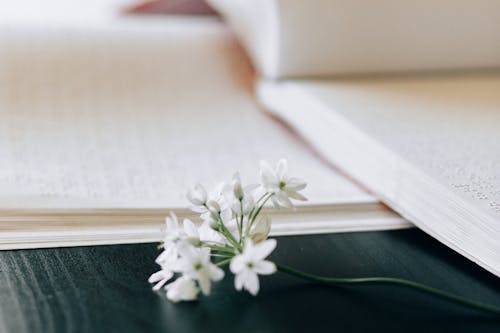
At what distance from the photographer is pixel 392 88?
93 cm

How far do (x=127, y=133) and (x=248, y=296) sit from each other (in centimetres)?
39

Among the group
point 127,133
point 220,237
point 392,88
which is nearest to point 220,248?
point 220,237

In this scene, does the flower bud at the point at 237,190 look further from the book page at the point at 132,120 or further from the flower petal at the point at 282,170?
the book page at the point at 132,120

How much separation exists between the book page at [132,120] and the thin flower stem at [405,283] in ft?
0.51

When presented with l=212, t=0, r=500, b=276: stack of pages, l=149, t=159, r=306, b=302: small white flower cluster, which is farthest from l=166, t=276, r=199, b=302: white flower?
l=212, t=0, r=500, b=276: stack of pages

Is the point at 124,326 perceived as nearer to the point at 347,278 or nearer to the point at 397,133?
the point at 347,278

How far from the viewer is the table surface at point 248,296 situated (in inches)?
19.4

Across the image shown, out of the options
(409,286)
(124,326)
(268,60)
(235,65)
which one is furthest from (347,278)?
(235,65)

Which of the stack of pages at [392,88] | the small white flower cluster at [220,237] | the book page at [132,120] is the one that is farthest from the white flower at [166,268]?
the stack of pages at [392,88]

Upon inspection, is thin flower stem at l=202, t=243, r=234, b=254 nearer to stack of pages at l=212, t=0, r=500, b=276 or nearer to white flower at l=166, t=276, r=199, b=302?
white flower at l=166, t=276, r=199, b=302

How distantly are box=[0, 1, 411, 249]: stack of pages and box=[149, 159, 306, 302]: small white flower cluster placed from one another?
0.10 m

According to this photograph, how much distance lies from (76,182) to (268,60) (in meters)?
0.35

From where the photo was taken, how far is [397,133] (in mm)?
745

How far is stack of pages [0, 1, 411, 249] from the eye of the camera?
2.11 ft
